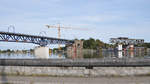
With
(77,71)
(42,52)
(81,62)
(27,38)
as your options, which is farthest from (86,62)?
(27,38)

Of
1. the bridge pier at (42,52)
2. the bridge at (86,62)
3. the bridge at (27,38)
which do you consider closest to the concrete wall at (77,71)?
the bridge at (86,62)

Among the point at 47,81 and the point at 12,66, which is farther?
the point at 12,66

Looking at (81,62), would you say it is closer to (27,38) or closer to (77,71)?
(77,71)

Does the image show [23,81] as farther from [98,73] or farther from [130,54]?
[130,54]

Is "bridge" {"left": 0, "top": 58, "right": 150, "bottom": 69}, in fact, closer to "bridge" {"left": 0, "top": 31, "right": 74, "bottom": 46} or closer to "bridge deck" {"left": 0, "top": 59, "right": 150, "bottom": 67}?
"bridge deck" {"left": 0, "top": 59, "right": 150, "bottom": 67}

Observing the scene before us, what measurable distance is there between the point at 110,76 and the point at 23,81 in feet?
15.3

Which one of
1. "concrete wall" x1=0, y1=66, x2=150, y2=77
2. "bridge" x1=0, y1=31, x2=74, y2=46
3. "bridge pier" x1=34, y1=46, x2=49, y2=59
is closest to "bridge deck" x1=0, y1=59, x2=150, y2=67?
"concrete wall" x1=0, y1=66, x2=150, y2=77

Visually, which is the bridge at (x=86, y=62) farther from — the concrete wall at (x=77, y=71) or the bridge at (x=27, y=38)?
the bridge at (x=27, y=38)

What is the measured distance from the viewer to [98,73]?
980cm

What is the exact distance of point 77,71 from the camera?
991 cm

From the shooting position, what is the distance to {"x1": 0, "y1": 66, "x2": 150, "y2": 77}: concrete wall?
969 cm

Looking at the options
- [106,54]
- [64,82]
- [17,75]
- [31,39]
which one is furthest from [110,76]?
[31,39]

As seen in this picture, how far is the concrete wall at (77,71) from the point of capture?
31.8ft

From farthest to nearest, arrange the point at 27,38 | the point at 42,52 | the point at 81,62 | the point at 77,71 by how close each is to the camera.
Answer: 1. the point at 27,38
2. the point at 42,52
3. the point at 81,62
4. the point at 77,71
